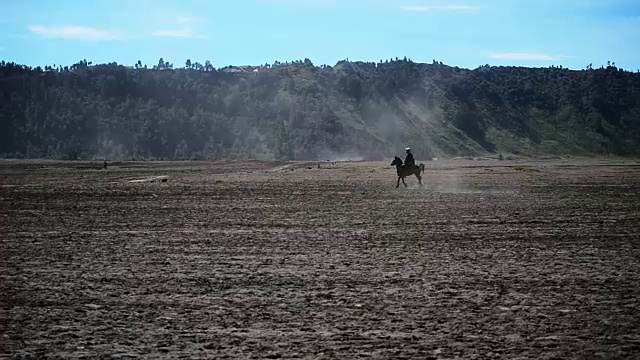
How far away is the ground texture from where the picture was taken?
747cm

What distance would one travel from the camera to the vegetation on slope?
5394 inches

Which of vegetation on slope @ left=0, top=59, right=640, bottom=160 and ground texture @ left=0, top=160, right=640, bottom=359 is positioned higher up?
vegetation on slope @ left=0, top=59, right=640, bottom=160

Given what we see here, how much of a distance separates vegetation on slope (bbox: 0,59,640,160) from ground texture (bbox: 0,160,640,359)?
10563cm

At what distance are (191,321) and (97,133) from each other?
138713mm

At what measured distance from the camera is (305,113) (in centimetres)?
14788

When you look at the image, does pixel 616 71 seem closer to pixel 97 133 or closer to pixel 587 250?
pixel 97 133

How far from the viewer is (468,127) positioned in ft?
547

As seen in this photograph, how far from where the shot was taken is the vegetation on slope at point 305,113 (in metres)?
137

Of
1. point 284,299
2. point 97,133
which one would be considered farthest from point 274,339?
point 97,133

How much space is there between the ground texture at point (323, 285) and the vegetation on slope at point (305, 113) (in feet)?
347

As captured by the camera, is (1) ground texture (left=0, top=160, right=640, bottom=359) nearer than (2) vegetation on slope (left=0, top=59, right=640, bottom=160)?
Yes

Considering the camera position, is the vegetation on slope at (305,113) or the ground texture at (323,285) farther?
the vegetation on slope at (305,113)

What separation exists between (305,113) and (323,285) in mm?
138194

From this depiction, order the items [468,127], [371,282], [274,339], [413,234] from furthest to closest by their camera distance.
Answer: [468,127]
[413,234]
[371,282]
[274,339]
